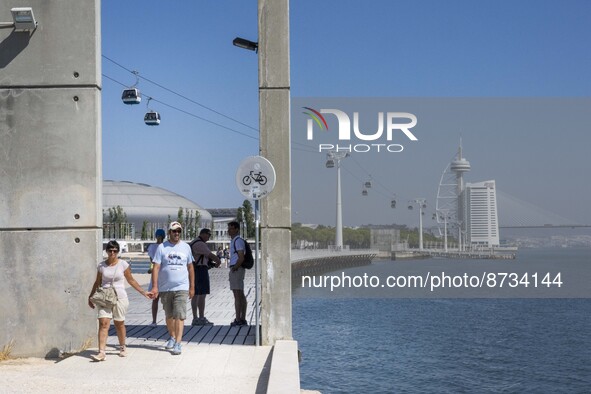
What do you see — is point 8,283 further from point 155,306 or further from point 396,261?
point 396,261

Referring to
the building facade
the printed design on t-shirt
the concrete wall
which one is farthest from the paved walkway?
the building facade

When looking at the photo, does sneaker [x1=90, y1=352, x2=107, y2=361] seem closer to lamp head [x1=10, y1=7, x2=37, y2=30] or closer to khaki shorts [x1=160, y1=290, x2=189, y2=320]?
khaki shorts [x1=160, y1=290, x2=189, y2=320]

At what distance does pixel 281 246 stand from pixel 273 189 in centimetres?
78

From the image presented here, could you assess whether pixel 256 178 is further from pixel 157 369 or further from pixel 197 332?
pixel 197 332

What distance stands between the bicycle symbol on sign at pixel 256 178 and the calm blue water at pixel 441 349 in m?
10.1

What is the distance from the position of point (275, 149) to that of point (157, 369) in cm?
349

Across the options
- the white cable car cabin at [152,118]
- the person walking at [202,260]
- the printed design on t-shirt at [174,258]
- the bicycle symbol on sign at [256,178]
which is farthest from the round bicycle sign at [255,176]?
the white cable car cabin at [152,118]

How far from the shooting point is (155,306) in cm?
1480

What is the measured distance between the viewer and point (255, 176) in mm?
11711

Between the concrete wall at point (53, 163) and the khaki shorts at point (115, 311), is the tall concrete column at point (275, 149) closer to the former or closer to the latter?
the khaki shorts at point (115, 311)

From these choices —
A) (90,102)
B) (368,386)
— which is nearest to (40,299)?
(90,102)

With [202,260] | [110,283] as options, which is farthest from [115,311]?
[202,260]

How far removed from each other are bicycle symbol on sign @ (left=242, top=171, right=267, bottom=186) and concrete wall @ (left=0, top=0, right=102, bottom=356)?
6.79 ft

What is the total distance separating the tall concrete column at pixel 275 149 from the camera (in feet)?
39.2
